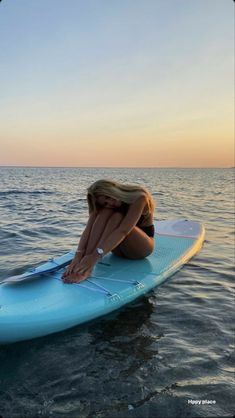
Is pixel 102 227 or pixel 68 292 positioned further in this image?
pixel 102 227

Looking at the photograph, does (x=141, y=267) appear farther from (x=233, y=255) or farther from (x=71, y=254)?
(x=233, y=255)

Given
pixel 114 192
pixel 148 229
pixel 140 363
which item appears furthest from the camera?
pixel 148 229

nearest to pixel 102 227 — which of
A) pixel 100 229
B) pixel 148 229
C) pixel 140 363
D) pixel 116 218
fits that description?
pixel 100 229

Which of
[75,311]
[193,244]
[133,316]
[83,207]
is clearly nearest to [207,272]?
[193,244]

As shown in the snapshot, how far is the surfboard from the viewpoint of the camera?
158 inches

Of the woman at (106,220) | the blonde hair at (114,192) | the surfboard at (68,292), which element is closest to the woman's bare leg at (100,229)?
the woman at (106,220)

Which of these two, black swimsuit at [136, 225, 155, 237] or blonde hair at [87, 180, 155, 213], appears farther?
black swimsuit at [136, 225, 155, 237]

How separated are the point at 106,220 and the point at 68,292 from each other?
110cm

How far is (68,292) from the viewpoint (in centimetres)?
465

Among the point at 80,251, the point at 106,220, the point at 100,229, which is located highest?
the point at 106,220

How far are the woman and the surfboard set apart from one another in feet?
0.77

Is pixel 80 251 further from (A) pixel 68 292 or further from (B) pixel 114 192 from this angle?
(B) pixel 114 192

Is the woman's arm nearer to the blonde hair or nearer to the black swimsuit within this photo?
the blonde hair

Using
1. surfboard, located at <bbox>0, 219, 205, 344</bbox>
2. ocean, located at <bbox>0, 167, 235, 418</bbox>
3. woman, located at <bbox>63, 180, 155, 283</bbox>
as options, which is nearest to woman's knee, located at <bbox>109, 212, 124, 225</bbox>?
woman, located at <bbox>63, 180, 155, 283</bbox>
